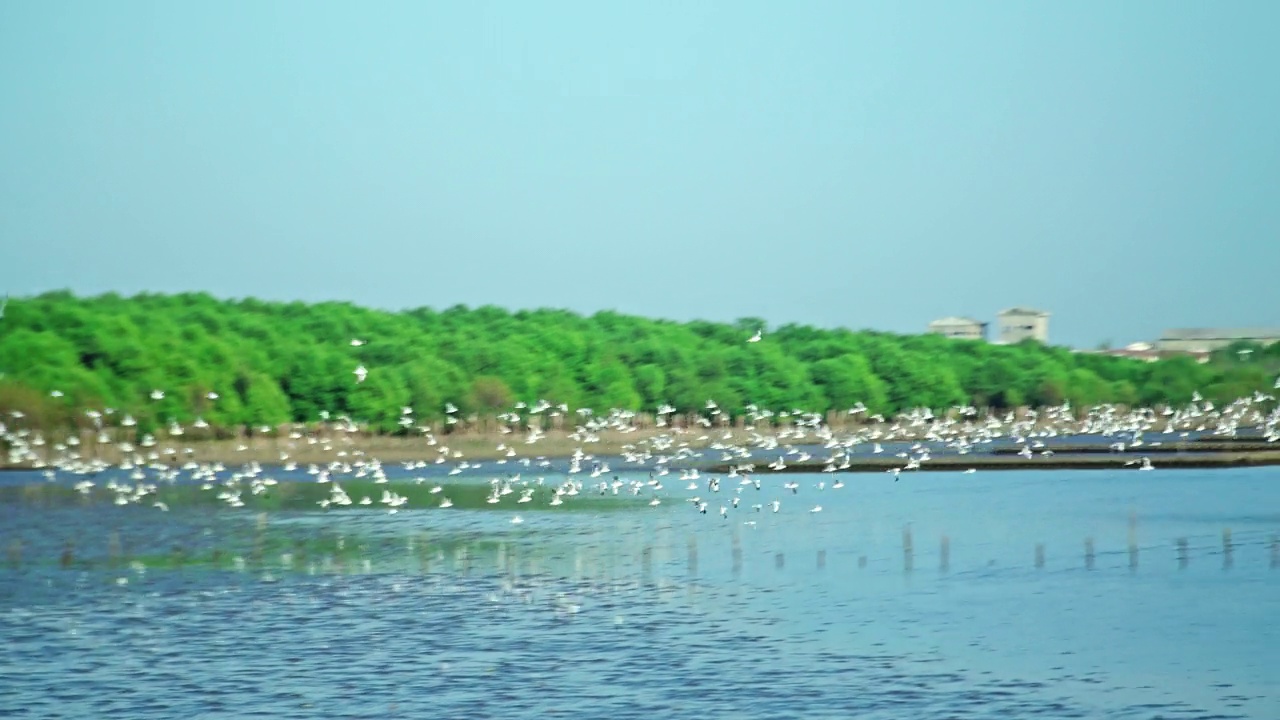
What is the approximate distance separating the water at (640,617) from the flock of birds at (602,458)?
27.1ft

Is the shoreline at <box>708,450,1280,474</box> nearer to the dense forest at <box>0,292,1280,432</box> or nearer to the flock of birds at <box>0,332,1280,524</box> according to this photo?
the flock of birds at <box>0,332,1280,524</box>

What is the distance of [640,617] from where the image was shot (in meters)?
46.6

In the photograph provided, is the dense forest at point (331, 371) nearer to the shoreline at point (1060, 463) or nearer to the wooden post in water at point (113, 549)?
the shoreline at point (1060, 463)

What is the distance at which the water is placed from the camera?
36469 millimetres

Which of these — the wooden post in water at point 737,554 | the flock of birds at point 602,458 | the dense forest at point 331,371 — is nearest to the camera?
the wooden post in water at point 737,554

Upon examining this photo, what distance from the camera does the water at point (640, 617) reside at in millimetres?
36469

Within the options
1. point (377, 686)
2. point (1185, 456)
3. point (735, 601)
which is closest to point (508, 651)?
point (377, 686)

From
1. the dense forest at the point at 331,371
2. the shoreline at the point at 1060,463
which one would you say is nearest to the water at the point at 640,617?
the shoreline at the point at 1060,463

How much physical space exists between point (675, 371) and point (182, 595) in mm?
132004

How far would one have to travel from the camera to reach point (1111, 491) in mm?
Result: 97812

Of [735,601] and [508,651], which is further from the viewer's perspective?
[735,601]

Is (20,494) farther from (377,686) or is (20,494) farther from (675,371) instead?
(675,371)

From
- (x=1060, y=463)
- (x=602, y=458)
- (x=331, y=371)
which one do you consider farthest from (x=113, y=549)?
(x=331, y=371)

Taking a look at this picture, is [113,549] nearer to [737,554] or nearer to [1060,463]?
[737,554]
